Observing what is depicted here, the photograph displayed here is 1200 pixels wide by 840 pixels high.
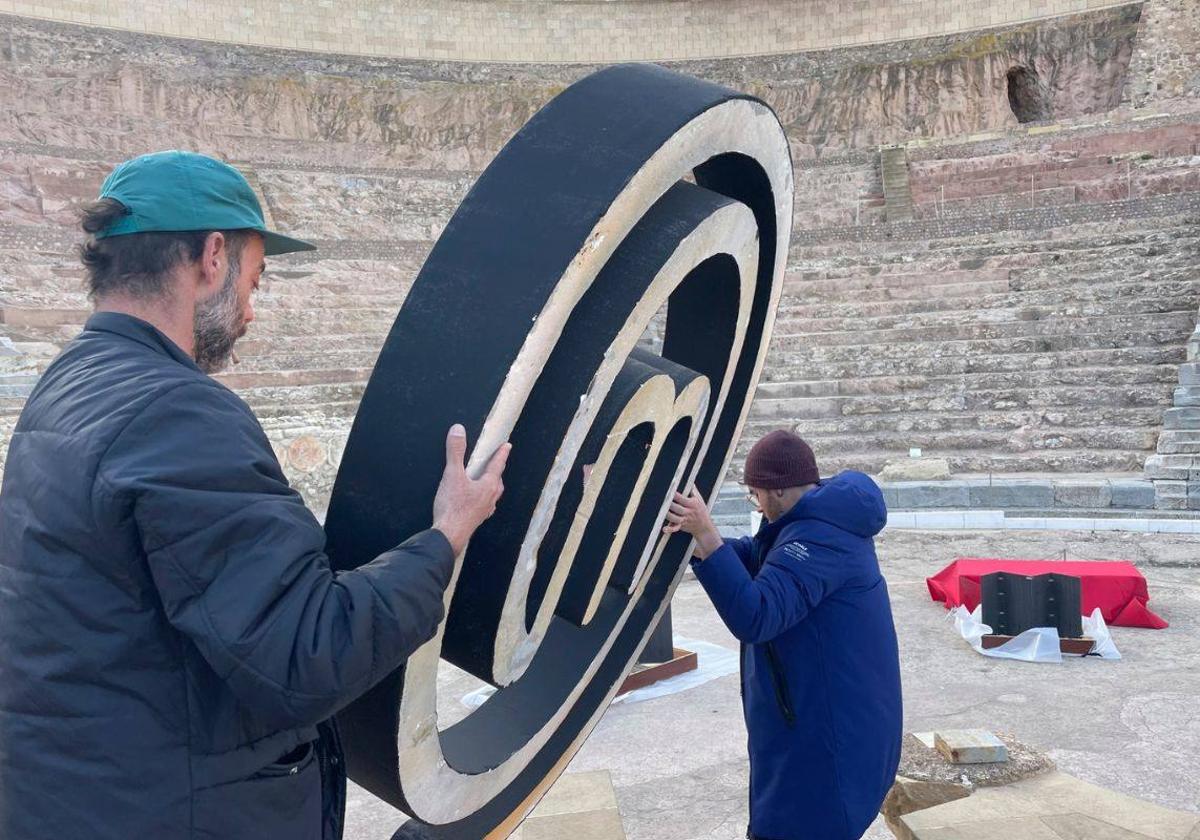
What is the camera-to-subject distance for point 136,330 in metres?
1.48

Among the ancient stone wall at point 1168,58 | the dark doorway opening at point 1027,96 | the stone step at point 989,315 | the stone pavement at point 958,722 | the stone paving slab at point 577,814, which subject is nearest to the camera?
the stone paving slab at point 577,814

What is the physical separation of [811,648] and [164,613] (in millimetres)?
1652

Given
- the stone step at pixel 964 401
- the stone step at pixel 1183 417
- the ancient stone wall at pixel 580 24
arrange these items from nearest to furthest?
the stone step at pixel 1183 417 < the stone step at pixel 964 401 < the ancient stone wall at pixel 580 24

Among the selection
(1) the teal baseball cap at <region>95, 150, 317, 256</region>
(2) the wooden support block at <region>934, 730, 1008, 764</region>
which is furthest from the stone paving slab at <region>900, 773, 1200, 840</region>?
(1) the teal baseball cap at <region>95, 150, 317, 256</region>

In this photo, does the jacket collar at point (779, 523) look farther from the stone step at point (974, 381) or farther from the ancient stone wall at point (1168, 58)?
the ancient stone wall at point (1168, 58)

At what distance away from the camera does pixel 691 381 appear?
2160mm

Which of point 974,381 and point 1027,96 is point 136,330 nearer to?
point 974,381

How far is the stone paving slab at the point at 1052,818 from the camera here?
2928 mm

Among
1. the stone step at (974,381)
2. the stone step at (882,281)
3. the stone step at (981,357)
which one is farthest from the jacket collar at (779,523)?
the stone step at (882,281)

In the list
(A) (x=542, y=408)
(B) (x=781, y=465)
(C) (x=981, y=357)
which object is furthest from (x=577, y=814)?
(C) (x=981, y=357)

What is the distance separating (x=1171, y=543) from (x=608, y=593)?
24.0 ft

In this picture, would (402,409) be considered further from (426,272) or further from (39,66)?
(39,66)

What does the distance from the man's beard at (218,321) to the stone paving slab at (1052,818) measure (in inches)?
94.8

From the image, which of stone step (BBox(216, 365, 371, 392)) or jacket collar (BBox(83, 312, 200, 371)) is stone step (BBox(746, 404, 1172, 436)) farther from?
jacket collar (BBox(83, 312, 200, 371))
